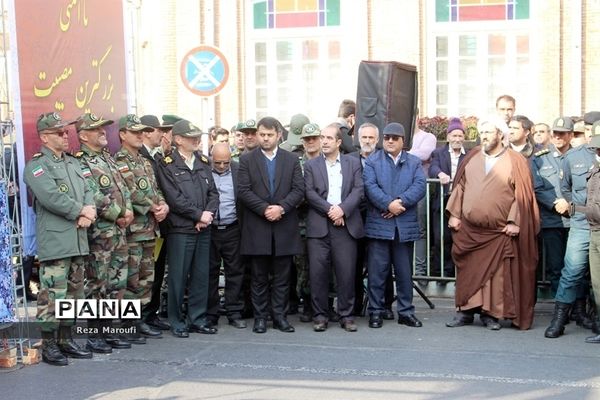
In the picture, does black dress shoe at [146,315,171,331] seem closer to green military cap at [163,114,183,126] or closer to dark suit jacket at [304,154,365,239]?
dark suit jacket at [304,154,365,239]

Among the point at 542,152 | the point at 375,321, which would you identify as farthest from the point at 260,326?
the point at 542,152

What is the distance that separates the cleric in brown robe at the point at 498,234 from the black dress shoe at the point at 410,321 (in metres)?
0.33

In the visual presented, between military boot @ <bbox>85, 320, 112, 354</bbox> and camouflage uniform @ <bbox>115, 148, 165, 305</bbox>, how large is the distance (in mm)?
422

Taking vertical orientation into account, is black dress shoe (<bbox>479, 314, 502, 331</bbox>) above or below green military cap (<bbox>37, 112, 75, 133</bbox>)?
below

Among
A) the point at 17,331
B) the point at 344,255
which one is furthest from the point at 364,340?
the point at 17,331

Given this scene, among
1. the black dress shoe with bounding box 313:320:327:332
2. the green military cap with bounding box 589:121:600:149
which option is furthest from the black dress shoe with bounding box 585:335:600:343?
the black dress shoe with bounding box 313:320:327:332

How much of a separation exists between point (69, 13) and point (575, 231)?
5303 millimetres

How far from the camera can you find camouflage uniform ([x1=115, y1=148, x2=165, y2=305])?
9000mm

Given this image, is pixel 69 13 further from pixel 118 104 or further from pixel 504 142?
pixel 504 142

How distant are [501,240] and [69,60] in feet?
14.8

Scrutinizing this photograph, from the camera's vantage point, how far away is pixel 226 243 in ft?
32.9

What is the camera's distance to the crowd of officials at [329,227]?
365 inches

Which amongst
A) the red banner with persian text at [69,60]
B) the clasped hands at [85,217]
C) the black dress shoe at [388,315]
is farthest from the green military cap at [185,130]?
the black dress shoe at [388,315]

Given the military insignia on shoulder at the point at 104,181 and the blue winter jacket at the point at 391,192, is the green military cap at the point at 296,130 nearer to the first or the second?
the blue winter jacket at the point at 391,192
